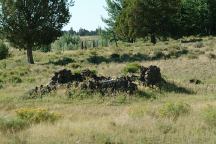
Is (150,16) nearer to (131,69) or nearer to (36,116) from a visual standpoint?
(131,69)

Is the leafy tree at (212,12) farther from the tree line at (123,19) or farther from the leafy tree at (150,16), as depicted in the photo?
the leafy tree at (150,16)

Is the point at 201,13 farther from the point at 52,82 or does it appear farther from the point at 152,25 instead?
the point at 52,82

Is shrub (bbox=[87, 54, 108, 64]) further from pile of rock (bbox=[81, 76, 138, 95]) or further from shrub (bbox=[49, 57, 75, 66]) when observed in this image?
pile of rock (bbox=[81, 76, 138, 95])

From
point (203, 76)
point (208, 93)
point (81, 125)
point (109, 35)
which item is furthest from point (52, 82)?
point (109, 35)

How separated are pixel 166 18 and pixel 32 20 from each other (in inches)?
709

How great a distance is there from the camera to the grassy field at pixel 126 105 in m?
12.0

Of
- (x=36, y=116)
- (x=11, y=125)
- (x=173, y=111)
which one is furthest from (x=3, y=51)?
(x=11, y=125)

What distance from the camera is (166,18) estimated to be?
59.2 metres

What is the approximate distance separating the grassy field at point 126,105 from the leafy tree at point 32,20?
101 inches

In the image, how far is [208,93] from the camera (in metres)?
25.6

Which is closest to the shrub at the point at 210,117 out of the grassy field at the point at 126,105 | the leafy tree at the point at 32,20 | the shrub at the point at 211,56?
the grassy field at the point at 126,105

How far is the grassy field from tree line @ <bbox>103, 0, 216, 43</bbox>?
8.73 metres

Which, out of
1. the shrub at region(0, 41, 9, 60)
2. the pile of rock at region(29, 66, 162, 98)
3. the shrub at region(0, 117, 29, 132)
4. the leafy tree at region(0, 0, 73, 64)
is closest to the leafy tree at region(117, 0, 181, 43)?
the leafy tree at region(0, 0, 73, 64)

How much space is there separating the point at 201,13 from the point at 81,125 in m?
56.1
